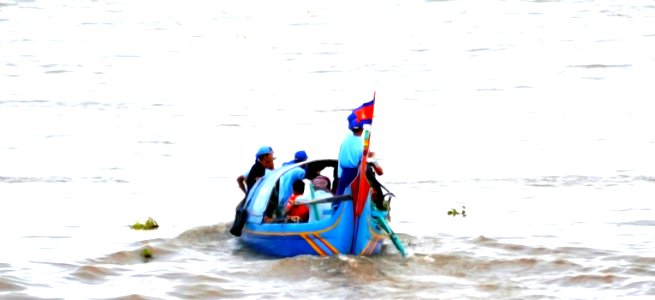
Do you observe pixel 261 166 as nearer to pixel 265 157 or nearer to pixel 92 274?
pixel 265 157

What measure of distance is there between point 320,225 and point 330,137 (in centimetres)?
1572

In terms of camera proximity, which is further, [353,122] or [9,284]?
[353,122]

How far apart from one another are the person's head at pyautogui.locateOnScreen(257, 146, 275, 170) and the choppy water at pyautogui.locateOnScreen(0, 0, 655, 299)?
53.7 inches

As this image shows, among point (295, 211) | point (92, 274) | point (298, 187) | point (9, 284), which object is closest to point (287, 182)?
point (298, 187)

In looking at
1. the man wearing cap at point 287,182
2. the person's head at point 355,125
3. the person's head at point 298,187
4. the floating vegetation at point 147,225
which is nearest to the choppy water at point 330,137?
the floating vegetation at point 147,225

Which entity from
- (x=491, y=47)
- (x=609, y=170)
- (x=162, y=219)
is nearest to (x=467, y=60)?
(x=491, y=47)

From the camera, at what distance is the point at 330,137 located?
3359 cm

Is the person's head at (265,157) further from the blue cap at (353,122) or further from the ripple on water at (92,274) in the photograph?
the ripple on water at (92,274)

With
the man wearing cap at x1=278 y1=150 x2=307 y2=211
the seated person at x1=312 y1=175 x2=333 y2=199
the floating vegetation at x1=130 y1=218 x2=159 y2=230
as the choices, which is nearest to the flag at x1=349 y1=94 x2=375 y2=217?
the seated person at x1=312 y1=175 x2=333 y2=199

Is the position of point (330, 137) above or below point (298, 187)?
below

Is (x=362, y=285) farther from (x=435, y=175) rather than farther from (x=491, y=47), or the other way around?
(x=491, y=47)

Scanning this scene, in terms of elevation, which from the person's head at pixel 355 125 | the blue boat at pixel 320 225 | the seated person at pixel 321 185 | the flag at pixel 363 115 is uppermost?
the flag at pixel 363 115

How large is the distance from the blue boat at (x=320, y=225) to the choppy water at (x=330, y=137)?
228mm

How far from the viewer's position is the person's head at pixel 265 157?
20.8 m
